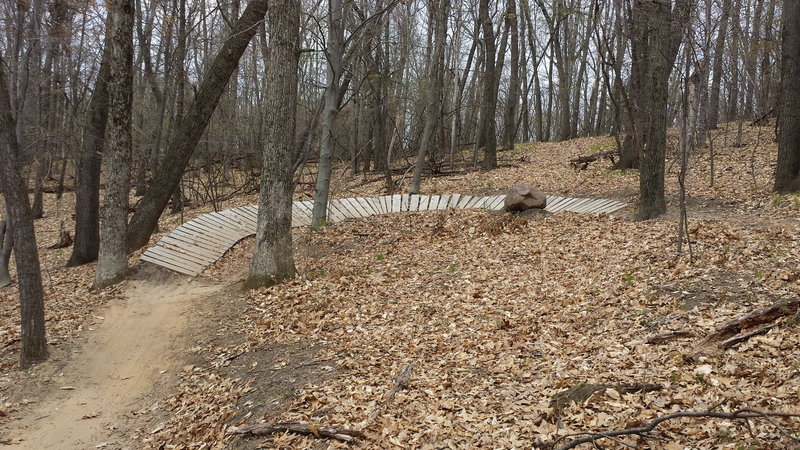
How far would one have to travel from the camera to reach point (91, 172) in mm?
10344

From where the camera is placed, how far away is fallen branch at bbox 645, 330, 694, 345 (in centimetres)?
468

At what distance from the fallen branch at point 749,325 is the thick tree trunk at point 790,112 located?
5.50m

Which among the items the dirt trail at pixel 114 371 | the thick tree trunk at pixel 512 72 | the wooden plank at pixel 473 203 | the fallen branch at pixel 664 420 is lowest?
the dirt trail at pixel 114 371

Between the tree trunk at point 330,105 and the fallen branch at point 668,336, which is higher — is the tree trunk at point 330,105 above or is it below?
above

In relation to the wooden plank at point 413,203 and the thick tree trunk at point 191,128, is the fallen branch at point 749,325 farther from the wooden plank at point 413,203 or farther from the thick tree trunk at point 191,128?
the thick tree trunk at point 191,128

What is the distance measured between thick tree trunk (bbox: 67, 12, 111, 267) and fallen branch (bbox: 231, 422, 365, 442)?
24.2 feet

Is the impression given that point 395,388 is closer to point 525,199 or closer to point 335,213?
point 525,199

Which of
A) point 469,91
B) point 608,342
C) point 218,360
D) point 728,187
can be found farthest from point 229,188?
point 608,342

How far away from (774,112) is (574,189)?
370 inches

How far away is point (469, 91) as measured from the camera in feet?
73.4

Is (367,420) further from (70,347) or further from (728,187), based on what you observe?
(728,187)

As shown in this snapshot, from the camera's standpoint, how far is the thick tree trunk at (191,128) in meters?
9.89

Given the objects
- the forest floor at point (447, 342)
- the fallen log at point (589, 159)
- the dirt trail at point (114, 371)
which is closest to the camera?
the forest floor at point (447, 342)

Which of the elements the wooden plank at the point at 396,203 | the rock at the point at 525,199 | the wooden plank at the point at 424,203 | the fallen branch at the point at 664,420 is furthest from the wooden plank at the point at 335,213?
the fallen branch at the point at 664,420
